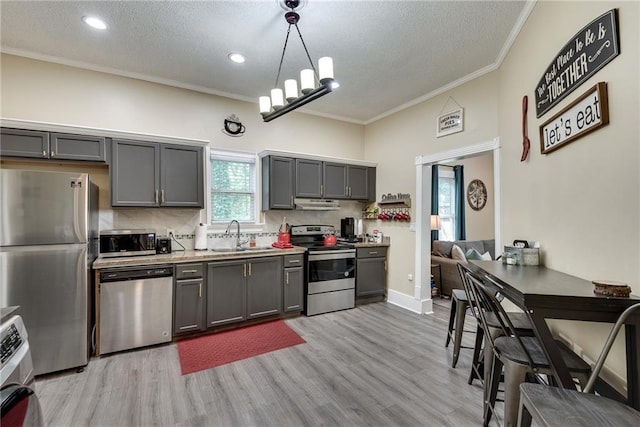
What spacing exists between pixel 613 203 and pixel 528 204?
1071 millimetres

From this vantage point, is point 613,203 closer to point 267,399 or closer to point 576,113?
point 576,113

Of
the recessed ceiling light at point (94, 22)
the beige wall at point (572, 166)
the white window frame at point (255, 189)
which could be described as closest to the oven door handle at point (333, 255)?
the white window frame at point (255, 189)

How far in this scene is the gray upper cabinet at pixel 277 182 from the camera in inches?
162

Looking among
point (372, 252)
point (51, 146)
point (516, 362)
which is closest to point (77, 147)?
point (51, 146)

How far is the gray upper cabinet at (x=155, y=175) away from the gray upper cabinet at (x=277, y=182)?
3.00 feet

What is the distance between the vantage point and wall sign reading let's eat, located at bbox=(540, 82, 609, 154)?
1508mm

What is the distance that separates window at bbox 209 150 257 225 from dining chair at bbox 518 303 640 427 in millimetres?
3728

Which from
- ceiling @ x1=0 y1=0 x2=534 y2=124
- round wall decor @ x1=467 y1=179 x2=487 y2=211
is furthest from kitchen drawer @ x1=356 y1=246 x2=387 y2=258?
round wall decor @ x1=467 y1=179 x2=487 y2=211

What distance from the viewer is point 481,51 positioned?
3070 mm

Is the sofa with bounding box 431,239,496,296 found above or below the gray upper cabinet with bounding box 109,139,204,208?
below

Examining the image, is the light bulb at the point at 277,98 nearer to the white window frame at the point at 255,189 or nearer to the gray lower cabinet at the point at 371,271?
the white window frame at the point at 255,189

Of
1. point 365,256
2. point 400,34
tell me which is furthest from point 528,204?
point 365,256

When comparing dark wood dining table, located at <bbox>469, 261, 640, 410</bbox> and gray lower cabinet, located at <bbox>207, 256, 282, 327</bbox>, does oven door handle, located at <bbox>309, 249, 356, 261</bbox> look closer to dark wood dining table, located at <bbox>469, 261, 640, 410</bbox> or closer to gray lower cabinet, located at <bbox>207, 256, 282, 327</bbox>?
gray lower cabinet, located at <bbox>207, 256, 282, 327</bbox>

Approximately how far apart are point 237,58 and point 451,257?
456 cm
